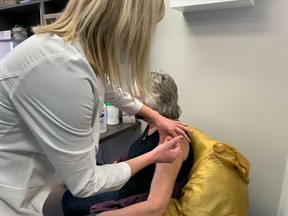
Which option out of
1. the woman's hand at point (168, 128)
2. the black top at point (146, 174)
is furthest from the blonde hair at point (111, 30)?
the black top at point (146, 174)

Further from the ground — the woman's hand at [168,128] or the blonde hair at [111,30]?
the blonde hair at [111,30]

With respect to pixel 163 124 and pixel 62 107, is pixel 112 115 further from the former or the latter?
pixel 62 107

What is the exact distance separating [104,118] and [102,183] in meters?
0.93

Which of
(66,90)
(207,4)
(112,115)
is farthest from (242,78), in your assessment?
(66,90)

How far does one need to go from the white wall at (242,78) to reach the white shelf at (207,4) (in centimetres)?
5

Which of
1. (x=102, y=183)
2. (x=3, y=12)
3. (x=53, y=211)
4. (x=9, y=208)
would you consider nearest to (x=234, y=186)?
(x=102, y=183)

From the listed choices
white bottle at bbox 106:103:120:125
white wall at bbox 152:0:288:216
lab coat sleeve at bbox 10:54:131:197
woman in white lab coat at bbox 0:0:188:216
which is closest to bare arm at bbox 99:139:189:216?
woman in white lab coat at bbox 0:0:188:216

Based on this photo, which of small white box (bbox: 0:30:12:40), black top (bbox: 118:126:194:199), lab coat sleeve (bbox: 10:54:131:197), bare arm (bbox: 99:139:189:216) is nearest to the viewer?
lab coat sleeve (bbox: 10:54:131:197)

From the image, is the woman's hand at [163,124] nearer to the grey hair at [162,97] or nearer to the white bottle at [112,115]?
the grey hair at [162,97]

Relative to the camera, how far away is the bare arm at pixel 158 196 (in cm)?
98

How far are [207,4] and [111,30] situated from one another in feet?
2.62

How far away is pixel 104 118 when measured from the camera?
1.63 meters

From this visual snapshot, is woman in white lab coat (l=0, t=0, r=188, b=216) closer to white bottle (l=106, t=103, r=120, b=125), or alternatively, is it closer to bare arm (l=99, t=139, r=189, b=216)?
bare arm (l=99, t=139, r=189, b=216)

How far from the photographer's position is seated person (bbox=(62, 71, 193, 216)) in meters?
1.00
